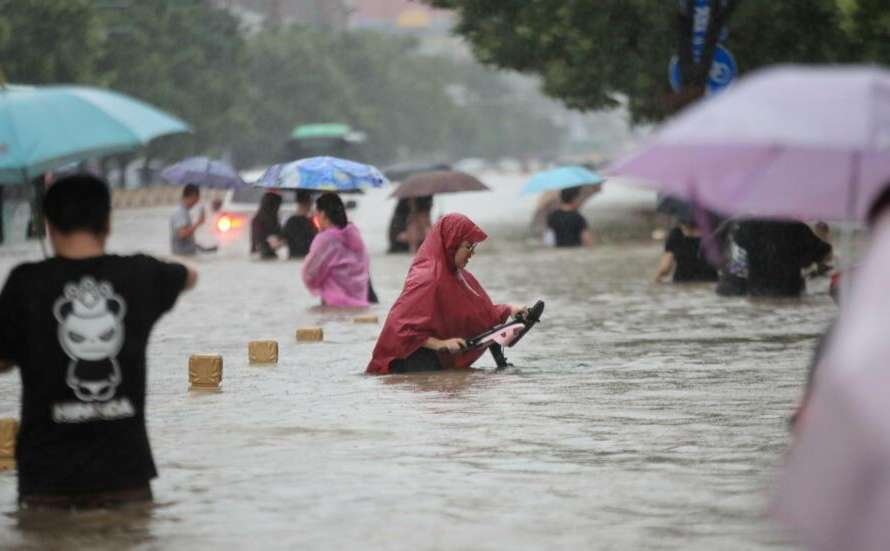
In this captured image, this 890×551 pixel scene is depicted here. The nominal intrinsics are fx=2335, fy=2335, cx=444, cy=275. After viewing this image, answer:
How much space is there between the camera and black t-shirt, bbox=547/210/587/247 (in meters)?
37.2

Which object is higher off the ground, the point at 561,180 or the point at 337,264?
the point at 561,180

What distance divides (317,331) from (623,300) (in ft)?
18.7

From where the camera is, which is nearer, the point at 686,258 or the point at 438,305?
the point at 438,305

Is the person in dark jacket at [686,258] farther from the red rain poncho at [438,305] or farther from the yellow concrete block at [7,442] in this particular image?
the yellow concrete block at [7,442]

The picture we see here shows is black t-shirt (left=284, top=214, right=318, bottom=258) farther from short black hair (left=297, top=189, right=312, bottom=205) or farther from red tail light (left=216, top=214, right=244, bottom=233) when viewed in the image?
red tail light (left=216, top=214, right=244, bottom=233)

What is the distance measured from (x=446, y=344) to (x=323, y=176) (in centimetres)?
621

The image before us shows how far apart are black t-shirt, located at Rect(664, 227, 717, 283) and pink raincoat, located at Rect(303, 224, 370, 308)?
4725 millimetres

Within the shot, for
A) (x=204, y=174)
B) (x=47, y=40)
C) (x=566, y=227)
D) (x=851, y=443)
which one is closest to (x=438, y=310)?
(x=851, y=443)

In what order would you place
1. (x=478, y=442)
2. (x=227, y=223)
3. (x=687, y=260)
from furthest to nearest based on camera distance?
1. (x=227, y=223)
2. (x=687, y=260)
3. (x=478, y=442)

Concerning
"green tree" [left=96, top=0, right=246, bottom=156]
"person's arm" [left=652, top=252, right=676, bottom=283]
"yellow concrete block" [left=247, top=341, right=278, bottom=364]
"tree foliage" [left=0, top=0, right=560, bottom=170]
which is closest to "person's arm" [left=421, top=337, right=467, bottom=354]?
"yellow concrete block" [left=247, top=341, right=278, bottom=364]

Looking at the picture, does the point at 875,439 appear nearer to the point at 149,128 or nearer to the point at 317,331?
the point at 149,128

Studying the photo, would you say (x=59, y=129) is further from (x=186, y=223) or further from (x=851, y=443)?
(x=186, y=223)

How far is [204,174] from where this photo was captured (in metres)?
32.3

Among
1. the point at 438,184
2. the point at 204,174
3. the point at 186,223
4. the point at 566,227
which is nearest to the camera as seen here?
the point at 438,184
